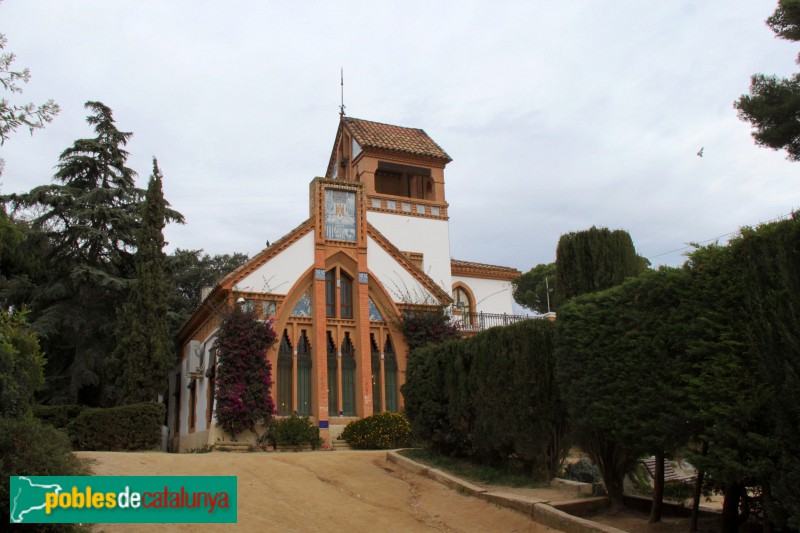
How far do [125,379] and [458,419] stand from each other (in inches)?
564

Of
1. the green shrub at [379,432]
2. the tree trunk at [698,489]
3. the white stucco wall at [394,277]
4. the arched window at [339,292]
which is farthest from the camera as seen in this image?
the white stucco wall at [394,277]

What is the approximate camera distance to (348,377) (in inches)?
939

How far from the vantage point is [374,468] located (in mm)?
15594

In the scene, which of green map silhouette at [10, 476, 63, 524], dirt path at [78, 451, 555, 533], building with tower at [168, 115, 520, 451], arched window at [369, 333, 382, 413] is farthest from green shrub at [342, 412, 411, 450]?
green map silhouette at [10, 476, 63, 524]

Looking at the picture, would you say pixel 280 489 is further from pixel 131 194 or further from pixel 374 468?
pixel 131 194

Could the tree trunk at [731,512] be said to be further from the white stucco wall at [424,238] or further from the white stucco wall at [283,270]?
the white stucco wall at [424,238]

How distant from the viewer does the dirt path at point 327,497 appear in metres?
10.6

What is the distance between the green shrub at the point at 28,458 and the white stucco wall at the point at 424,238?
21.3m

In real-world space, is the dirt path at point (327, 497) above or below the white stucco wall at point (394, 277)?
below

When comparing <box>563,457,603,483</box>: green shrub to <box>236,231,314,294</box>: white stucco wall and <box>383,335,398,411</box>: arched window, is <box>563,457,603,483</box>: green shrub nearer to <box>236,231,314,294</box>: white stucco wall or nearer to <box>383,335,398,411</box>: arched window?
<box>383,335,398,411</box>: arched window

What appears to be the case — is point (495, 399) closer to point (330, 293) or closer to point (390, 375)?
point (390, 375)

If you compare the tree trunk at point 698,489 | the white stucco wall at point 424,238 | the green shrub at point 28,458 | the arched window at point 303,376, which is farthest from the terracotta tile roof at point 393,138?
the tree trunk at point 698,489

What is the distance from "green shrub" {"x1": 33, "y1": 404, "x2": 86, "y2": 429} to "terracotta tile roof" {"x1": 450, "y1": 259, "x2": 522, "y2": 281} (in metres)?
16.7

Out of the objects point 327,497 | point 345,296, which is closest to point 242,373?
point 345,296
